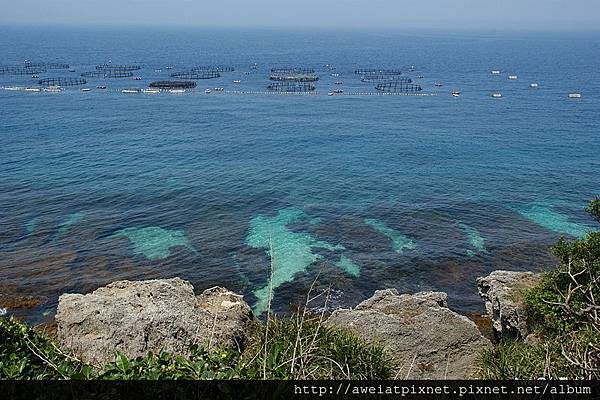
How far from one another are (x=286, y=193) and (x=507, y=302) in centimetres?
3294

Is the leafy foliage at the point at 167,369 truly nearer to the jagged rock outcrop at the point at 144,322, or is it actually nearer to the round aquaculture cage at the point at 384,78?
the jagged rock outcrop at the point at 144,322

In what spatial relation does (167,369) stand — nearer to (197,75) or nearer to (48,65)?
(197,75)

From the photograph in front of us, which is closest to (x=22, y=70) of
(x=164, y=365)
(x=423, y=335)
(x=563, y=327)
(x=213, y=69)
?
(x=213, y=69)

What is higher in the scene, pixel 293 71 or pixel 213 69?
pixel 213 69

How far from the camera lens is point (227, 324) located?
863 inches

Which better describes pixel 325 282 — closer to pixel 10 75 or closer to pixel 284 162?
pixel 284 162

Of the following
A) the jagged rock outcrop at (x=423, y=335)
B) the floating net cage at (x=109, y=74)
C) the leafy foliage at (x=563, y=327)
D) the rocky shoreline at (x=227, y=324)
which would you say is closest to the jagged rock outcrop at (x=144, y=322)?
the rocky shoreline at (x=227, y=324)

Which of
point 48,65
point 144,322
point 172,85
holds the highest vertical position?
point 48,65

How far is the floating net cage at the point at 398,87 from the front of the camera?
408 ft

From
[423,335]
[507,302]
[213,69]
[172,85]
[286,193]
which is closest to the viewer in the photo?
[423,335]

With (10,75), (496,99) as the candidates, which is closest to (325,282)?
(496,99)

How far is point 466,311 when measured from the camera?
1337 inches

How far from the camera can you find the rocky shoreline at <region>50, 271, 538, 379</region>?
20.1 m

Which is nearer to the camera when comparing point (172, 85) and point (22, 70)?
point (172, 85)
